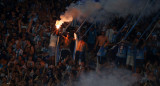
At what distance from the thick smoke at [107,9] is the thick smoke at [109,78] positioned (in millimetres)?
1780

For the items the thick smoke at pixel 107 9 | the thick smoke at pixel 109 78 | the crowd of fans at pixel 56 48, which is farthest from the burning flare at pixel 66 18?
the thick smoke at pixel 109 78

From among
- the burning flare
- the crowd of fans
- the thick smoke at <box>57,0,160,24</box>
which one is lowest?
the crowd of fans

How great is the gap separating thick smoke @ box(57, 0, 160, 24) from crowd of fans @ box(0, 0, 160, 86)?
0.23 metres

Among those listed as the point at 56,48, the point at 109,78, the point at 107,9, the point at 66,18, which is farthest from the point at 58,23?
the point at 109,78

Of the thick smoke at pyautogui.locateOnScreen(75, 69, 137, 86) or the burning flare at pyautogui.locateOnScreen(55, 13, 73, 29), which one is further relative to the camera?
the burning flare at pyautogui.locateOnScreen(55, 13, 73, 29)

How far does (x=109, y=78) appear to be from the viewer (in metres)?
5.14

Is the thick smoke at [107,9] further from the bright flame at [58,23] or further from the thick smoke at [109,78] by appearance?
the thick smoke at [109,78]

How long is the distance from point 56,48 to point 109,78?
80.1 inches

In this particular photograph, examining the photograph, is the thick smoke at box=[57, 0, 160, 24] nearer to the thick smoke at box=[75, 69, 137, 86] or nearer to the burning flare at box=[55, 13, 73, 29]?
the burning flare at box=[55, 13, 73, 29]

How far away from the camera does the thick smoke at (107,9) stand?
14.9 feet

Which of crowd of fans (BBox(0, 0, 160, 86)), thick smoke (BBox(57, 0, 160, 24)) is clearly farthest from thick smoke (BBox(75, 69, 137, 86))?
thick smoke (BBox(57, 0, 160, 24))

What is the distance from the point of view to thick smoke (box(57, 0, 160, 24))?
14.9 feet

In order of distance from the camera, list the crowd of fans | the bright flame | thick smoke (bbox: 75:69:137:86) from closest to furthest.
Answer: the crowd of fans → thick smoke (bbox: 75:69:137:86) → the bright flame

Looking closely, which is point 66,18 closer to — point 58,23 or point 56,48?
point 58,23
